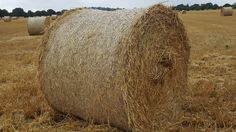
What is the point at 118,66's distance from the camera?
5281 millimetres

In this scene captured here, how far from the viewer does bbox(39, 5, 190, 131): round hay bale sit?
17.6 feet

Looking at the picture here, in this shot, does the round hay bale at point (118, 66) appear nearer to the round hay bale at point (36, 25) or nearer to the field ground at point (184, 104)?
the field ground at point (184, 104)

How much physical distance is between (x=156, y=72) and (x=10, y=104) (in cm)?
240

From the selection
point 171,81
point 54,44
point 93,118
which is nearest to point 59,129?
point 93,118

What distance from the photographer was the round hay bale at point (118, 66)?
5355 millimetres

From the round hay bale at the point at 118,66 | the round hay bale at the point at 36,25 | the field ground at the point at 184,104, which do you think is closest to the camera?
the round hay bale at the point at 118,66

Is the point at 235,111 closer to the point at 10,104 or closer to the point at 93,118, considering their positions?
the point at 93,118

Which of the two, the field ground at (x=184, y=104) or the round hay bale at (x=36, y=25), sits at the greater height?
the field ground at (x=184, y=104)

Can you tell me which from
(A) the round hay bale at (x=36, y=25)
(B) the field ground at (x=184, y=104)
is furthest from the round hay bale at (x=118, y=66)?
(A) the round hay bale at (x=36, y=25)

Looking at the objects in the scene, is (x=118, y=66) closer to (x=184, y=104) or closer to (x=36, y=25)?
(x=184, y=104)

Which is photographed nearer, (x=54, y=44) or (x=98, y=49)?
(x=98, y=49)

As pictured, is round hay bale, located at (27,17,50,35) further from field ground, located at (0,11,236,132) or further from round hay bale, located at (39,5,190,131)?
round hay bale, located at (39,5,190,131)

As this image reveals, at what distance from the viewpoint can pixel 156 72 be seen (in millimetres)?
5973

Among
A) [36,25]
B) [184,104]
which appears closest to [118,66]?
[184,104]
